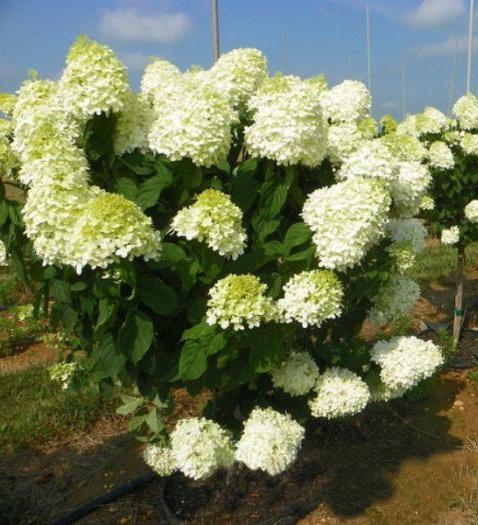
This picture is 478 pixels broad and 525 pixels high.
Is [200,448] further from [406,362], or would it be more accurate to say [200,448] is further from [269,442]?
[406,362]

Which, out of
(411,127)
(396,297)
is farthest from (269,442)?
(411,127)

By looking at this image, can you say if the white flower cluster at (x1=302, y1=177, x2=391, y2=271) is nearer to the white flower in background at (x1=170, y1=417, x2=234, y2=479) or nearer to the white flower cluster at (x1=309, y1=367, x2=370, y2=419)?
the white flower cluster at (x1=309, y1=367, x2=370, y2=419)

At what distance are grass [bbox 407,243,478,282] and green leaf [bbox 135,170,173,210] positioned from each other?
550 centimetres

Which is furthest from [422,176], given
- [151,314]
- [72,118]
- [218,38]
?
[218,38]

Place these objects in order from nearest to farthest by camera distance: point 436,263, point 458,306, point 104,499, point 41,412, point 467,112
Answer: point 104,499, point 41,412, point 467,112, point 458,306, point 436,263

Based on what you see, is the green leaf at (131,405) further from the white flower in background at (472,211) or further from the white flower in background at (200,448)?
the white flower in background at (472,211)

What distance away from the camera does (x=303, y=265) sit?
216 cm

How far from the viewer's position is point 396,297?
2.57m

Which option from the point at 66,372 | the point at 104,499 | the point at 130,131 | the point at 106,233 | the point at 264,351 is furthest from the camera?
the point at 104,499

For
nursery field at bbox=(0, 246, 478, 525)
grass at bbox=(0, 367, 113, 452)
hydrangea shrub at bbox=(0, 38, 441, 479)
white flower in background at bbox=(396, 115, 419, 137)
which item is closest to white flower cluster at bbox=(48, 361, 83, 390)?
nursery field at bbox=(0, 246, 478, 525)

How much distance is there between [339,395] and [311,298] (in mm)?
583

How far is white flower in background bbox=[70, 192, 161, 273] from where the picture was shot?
1671mm

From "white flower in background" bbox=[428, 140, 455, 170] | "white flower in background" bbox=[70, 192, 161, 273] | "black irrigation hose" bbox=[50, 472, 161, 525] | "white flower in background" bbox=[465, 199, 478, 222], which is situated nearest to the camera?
"white flower in background" bbox=[70, 192, 161, 273]

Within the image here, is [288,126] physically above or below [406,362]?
above
